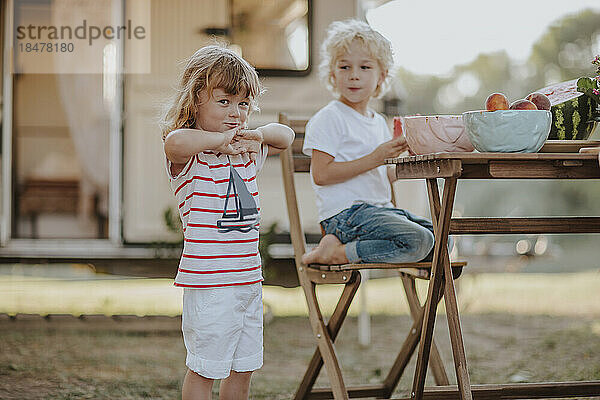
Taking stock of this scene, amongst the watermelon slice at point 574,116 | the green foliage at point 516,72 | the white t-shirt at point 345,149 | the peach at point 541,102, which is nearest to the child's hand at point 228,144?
the white t-shirt at point 345,149

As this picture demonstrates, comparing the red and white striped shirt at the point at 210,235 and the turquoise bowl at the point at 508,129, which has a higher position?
the turquoise bowl at the point at 508,129

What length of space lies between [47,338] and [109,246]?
81 cm

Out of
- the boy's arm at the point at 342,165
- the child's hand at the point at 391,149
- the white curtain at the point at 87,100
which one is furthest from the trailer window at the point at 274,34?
the child's hand at the point at 391,149

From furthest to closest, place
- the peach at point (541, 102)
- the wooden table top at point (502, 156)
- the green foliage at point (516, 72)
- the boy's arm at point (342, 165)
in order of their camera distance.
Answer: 1. the green foliage at point (516, 72)
2. the boy's arm at point (342, 165)
3. the peach at point (541, 102)
4. the wooden table top at point (502, 156)

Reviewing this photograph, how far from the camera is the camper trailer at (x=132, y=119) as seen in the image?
4.86 metres

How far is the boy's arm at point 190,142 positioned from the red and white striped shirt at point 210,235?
0.08m

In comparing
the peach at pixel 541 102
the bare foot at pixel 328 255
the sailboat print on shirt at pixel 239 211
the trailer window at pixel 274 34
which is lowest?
the bare foot at pixel 328 255

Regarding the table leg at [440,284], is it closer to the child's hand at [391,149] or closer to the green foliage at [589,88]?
the child's hand at [391,149]

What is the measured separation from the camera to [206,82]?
2150 millimetres

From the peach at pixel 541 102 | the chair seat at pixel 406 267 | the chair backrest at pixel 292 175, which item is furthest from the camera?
the chair backrest at pixel 292 175

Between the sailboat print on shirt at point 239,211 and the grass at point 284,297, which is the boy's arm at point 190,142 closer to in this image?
the sailboat print on shirt at point 239,211

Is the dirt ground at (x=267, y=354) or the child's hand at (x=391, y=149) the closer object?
the child's hand at (x=391, y=149)

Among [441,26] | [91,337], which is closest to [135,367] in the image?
[91,337]

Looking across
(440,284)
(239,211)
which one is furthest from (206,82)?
(440,284)
